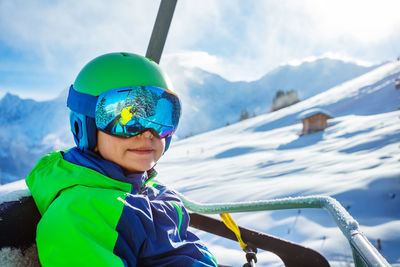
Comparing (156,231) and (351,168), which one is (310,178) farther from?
(156,231)

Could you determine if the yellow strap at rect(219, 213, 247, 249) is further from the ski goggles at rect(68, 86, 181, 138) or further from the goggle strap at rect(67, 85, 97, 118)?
the goggle strap at rect(67, 85, 97, 118)

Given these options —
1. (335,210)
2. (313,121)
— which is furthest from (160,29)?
(313,121)

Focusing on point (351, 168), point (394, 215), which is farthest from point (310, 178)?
point (394, 215)

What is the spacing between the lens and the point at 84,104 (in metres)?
1.36

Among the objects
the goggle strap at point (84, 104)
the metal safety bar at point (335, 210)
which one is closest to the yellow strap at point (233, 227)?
the metal safety bar at point (335, 210)

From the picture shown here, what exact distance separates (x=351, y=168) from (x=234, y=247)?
6186 mm

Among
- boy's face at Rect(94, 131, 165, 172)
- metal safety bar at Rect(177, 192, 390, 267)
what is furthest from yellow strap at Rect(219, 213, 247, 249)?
boy's face at Rect(94, 131, 165, 172)

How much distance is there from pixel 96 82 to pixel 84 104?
0.42 feet

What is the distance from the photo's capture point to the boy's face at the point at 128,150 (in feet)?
4.26

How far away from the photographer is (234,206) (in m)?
1.97

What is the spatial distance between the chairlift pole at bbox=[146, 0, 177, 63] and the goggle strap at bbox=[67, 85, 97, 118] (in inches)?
31.7

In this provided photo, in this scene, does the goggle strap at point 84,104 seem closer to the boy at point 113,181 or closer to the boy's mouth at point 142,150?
the boy at point 113,181

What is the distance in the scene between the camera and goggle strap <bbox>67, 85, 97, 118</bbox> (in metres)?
1.35

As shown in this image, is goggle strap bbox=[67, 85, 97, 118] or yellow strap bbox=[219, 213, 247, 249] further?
yellow strap bbox=[219, 213, 247, 249]
